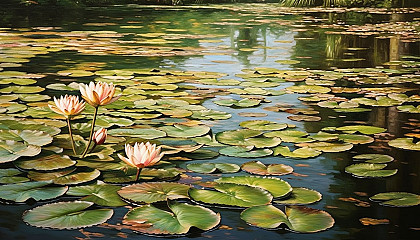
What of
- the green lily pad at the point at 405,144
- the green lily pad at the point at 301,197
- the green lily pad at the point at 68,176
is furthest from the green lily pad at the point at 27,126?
the green lily pad at the point at 405,144

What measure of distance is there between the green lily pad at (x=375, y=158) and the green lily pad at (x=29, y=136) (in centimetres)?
98

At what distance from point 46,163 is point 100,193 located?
0.29 meters

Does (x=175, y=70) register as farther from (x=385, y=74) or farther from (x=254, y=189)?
(x=254, y=189)

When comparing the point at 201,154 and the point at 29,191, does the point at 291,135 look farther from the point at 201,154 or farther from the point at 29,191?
the point at 29,191

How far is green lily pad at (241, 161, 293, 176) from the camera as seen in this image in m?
1.80

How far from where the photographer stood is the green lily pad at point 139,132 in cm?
216

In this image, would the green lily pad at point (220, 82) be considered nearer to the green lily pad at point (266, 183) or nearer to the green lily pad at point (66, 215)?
the green lily pad at point (266, 183)

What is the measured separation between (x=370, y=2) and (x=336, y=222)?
13464mm

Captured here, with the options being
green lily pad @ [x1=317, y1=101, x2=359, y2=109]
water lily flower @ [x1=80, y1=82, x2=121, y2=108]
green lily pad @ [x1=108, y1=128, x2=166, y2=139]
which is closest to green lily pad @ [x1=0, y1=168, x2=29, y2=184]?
water lily flower @ [x1=80, y1=82, x2=121, y2=108]

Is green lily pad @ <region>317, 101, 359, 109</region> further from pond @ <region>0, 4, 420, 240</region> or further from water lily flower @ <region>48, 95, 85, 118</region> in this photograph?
water lily flower @ <region>48, 95, 85, 118</region>

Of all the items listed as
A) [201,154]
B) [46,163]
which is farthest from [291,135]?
[46,163]

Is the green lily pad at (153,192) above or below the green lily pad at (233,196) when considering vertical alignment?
above

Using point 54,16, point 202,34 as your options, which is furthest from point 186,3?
point 202,34

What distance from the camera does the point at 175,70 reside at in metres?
3.92
